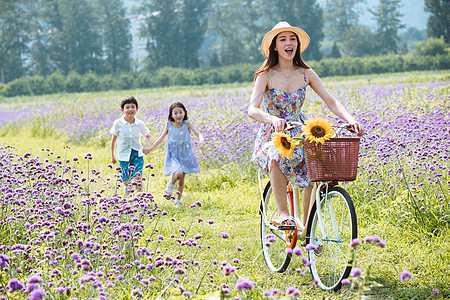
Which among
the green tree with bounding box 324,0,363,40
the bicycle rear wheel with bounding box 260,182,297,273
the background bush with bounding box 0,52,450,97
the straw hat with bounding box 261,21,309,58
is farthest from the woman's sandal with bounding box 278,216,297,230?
the green tree with bounding box 324,0,363,40

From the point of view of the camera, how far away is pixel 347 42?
77562mm

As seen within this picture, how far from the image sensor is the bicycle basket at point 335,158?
344 centimetres

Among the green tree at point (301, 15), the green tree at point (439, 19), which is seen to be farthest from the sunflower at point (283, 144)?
the green tree at point (301, 15)

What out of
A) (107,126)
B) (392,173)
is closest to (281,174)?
(392,173)

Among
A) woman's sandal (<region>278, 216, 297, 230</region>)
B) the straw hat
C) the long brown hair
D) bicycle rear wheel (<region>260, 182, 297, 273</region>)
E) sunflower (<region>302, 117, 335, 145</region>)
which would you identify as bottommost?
bicycle rear wheel (<region>260, 182, 297, 273</region>)

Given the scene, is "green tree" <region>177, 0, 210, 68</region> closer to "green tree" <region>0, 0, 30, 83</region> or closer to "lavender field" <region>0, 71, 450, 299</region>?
"green tree" <region>0, 0, 30, 83</region>

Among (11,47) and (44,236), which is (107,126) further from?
(11,47)

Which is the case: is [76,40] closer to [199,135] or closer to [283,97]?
[199,135]

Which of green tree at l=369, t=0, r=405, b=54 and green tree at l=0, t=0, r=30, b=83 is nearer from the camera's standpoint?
green tree at l=0, t=0, r=30, b=83

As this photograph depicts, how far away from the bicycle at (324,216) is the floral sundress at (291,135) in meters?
0.14

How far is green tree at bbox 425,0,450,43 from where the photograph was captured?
59156mm

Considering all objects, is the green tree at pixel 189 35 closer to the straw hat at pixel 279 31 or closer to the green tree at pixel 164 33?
the green tree at pixel 164 33

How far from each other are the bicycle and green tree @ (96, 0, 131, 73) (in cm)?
6657

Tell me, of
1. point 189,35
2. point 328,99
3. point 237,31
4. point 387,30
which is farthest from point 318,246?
point 387,30
